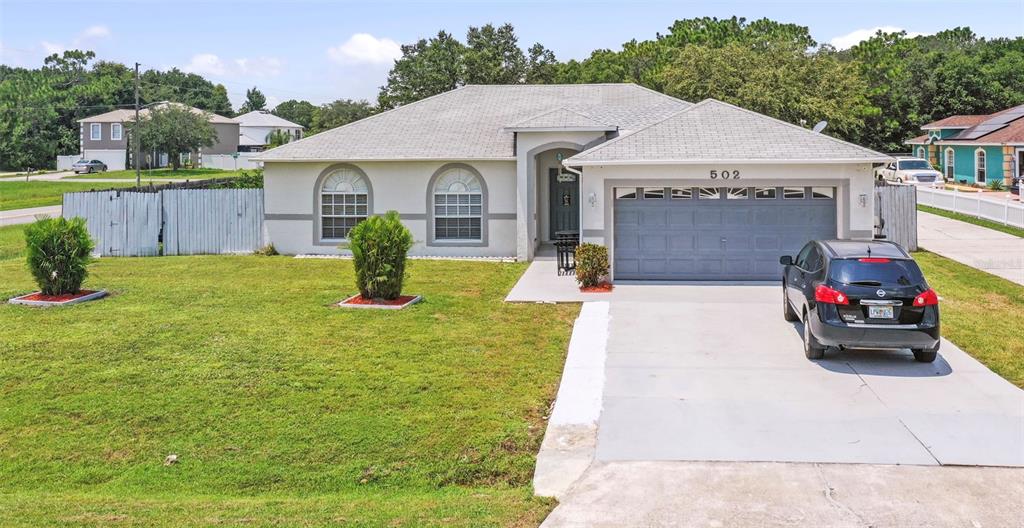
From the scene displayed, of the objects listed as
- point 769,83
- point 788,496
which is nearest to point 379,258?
point 788,496

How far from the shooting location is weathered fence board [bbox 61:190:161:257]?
2567 centimetres

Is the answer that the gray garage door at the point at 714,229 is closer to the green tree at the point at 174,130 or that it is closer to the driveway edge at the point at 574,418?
the driveway edge at the point at 574,418

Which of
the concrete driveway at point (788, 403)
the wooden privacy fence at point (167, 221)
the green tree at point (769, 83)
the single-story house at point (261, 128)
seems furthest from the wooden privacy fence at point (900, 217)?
the single-story house at point (261, 128)

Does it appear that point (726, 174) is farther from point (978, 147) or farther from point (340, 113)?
point (340, 113)

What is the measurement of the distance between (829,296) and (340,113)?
2802 inches

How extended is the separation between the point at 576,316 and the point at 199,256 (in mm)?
13733

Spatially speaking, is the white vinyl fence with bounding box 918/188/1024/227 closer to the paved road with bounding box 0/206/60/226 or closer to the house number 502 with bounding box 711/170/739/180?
the house number 502 with bounding box 711/170/739/180

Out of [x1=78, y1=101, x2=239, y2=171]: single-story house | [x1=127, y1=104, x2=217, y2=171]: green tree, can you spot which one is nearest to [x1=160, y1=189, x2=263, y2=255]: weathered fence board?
[x1=127, y1=104, x2=217, y2=171]: green tree

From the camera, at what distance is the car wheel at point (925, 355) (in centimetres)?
1175

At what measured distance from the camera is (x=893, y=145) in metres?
59.9

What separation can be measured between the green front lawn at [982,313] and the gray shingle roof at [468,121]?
8102mm

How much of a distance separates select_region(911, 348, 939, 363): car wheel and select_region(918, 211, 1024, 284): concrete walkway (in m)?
8.60

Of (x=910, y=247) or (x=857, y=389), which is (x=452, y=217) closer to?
(x=910, y=247)

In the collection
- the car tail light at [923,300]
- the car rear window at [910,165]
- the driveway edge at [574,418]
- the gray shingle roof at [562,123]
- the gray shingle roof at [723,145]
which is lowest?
the driveway edge at [574,418]
